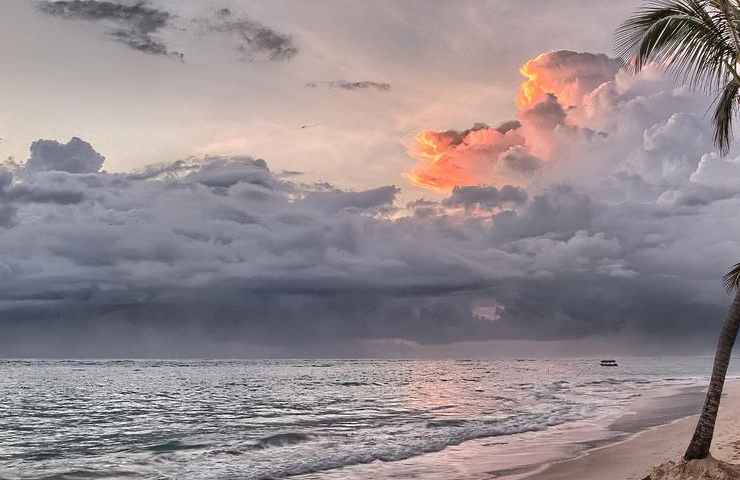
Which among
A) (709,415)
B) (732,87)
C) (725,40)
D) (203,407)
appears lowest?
(203,407)

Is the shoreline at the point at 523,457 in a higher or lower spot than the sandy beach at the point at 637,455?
lower

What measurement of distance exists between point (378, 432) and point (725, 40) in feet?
86.0

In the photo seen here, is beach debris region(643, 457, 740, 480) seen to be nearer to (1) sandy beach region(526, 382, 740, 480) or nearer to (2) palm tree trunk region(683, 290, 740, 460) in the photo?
(2) palm tree trunk region(683, 290, 740, 460)

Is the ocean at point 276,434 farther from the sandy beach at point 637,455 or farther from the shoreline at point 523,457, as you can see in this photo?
the sandy beach at point 637,455

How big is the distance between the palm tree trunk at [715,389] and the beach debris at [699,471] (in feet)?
Result: 0.90

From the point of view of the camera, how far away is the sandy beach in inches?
744

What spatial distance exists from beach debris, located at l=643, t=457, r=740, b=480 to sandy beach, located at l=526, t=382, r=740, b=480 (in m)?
3.53

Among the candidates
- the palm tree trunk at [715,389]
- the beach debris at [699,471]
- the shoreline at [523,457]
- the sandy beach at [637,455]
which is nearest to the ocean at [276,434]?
the shoreline at [523,457]

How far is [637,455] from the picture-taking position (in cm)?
2272

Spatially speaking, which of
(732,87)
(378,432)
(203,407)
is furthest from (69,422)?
(732,87)

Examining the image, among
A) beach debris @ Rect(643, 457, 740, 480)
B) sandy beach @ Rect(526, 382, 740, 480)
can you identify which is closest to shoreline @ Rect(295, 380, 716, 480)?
sandy beach @ Rect(526, 382, 740, 480)

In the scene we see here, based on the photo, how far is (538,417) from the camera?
41219mm

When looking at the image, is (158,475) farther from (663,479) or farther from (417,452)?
(663,479)

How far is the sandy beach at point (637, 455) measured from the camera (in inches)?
744
